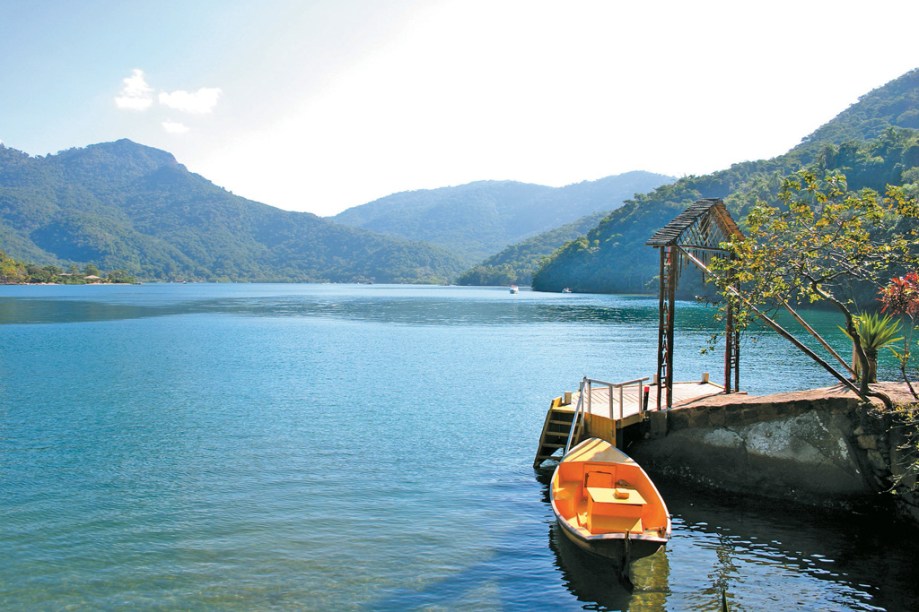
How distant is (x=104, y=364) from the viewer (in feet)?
137

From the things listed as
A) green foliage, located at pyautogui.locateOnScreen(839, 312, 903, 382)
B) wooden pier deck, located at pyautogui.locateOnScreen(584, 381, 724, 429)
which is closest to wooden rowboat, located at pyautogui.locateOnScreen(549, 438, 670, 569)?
wooden pier deck, located at pyautogui.locateOnScreen(584, 381, 724, 429)

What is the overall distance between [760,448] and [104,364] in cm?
4036

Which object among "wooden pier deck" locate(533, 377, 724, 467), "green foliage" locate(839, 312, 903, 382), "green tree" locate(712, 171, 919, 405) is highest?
"green tree" locate(712, 171, 919, 405)

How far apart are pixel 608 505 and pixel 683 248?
10.1m

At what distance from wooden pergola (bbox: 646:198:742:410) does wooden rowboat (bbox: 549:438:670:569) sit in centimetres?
444

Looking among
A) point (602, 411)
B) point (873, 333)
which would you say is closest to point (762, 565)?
point (602, 411)

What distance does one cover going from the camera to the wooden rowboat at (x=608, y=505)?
464 inches

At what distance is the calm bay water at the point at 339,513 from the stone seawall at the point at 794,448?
0.74 m

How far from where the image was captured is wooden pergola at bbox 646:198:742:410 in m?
19.2

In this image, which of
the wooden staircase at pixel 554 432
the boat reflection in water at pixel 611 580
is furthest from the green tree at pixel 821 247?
the boat reflection in water at pixel 611 580

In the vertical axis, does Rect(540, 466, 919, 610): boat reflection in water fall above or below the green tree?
below

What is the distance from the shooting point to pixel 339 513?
52.9 ft

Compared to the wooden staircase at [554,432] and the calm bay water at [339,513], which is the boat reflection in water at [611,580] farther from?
the wooden staircase at [554,432]

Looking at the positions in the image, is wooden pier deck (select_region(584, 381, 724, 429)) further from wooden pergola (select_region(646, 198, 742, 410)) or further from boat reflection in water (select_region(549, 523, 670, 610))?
boat reflection in water (select_region(549, 523, 670, 610))
